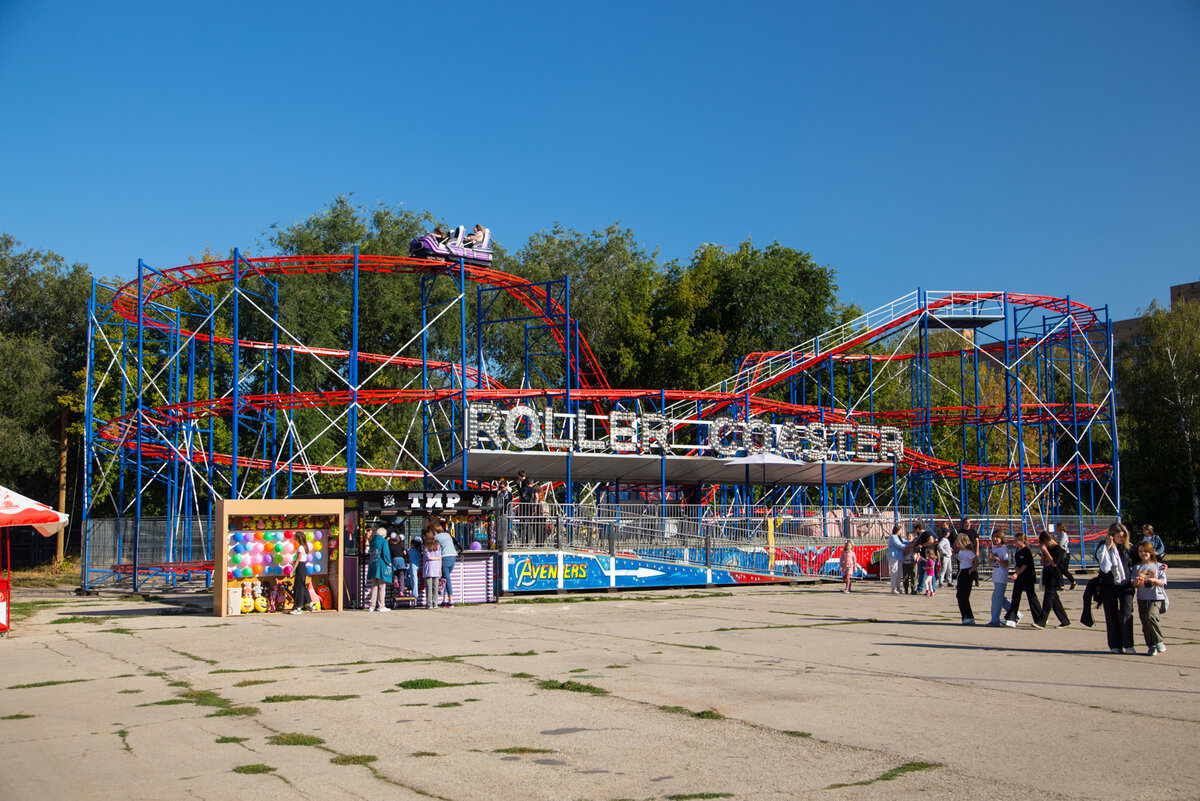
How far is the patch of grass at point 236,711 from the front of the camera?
9977 millimetres

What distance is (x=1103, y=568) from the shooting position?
585 inches

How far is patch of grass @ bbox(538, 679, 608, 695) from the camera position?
1117 centimetres

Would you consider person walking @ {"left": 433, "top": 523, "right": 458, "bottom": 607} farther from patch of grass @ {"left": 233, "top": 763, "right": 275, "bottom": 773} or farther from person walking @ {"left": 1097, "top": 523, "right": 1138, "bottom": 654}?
patch of grass @ {"left": 233, "top": 763, "right": 275, "bottom": 773}

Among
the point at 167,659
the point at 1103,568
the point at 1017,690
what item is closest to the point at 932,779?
the point at 1017,690

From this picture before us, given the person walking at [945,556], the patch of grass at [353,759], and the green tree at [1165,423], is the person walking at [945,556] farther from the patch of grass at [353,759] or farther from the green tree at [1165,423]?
the green tree at [1165,423]

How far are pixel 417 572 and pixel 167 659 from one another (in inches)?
339

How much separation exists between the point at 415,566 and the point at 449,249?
13.9 meters

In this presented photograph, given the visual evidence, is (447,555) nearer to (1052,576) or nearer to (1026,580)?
(1026,580)

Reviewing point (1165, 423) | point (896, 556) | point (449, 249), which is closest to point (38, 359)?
point (449, 249)

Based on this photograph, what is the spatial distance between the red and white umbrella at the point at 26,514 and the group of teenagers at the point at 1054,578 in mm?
16689

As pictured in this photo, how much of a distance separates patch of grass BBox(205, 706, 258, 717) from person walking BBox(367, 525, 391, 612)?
1095cm

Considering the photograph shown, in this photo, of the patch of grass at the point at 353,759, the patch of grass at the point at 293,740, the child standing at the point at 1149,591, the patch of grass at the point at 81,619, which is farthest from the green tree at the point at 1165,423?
the patch of grass at the point at 353,759

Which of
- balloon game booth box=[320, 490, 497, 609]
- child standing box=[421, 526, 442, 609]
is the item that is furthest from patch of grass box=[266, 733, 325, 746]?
balloon game booth box=[320, 490, 497, 609]

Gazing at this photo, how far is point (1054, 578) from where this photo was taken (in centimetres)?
1756
